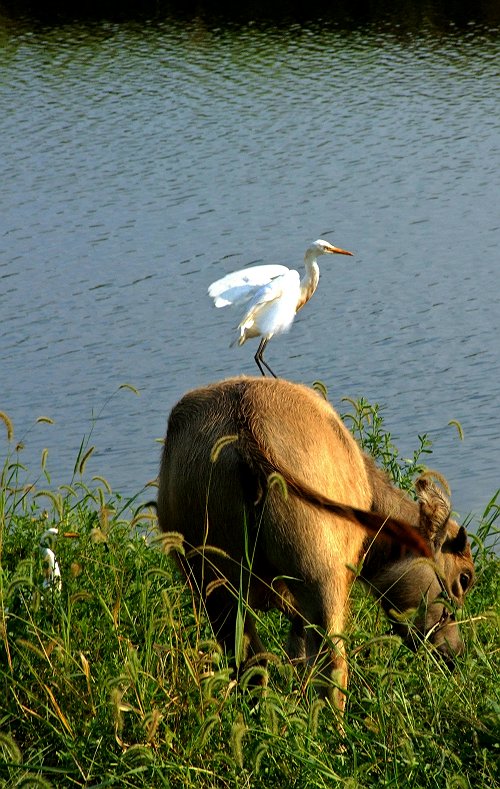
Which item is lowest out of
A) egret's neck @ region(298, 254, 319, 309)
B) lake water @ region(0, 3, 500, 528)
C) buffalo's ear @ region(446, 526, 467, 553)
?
lake water @ region(0, 3, 500, 528)

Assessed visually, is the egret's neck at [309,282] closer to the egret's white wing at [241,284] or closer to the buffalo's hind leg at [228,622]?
the egret's white wing at [241,284]

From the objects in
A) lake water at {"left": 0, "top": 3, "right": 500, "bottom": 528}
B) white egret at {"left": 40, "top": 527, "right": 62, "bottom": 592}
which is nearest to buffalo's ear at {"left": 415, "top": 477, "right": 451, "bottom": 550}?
white egret at {"left": 40, "top": 527, "right": 62, "bottom": 592}

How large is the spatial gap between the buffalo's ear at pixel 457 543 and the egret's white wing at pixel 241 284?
200 inches

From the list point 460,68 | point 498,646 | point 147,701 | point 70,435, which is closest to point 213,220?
point 70,435

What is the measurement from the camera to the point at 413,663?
435 cm

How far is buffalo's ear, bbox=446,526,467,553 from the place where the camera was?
15.6 feet

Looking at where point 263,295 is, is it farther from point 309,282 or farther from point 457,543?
point 457,543

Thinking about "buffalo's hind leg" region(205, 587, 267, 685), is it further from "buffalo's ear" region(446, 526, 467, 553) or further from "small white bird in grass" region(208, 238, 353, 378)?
"small white bird in grass" region(208, 238, 353, 378)

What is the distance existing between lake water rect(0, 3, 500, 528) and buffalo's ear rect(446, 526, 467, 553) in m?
3.39

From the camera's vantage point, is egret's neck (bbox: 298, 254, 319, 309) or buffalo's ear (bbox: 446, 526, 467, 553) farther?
egret's neck (bbox: 298, 254, 319, 309)

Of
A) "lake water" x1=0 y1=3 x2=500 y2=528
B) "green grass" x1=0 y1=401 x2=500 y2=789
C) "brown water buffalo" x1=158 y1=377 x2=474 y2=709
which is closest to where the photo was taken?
"green grass" x1=0 y1=401 x2=500 y2=789

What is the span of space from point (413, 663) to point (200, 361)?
7409 mm

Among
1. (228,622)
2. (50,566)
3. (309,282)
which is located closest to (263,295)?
(309,282)

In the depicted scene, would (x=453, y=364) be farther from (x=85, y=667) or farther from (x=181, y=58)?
(x=181, y=58)
